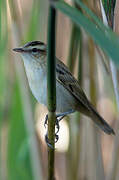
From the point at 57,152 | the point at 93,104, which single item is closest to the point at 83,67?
the point at 93,104

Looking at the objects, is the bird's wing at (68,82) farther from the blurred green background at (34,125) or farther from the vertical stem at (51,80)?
the vertical stem at (51,80)

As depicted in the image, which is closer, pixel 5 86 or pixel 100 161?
pixel 100 161

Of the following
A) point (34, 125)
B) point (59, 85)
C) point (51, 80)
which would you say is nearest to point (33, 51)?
point (59, 85)

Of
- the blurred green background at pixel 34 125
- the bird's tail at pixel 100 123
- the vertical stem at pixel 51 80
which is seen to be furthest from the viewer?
the bird's tail at pixel 100 123

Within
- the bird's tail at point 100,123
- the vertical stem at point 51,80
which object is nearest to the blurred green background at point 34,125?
the bird's tail at point 100,123

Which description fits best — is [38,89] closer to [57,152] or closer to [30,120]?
[30,120]

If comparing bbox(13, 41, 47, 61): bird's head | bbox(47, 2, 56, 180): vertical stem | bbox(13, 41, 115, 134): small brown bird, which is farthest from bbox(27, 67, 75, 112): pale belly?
bbox(47, 2, 56, 180): vertical stem

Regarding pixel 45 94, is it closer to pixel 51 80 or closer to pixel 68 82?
pixel 68 82

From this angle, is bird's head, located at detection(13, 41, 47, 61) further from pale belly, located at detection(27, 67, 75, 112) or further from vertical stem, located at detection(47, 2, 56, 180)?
vertical stem, located at detection(47, 2, 56, 180)
